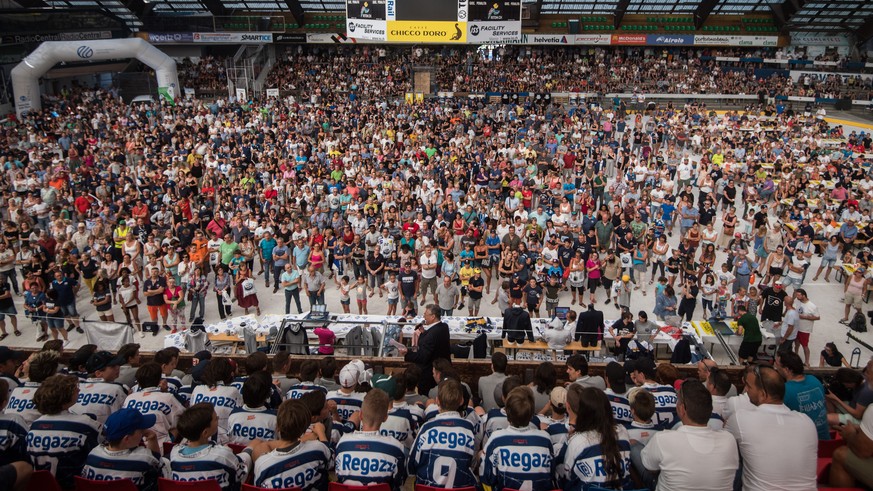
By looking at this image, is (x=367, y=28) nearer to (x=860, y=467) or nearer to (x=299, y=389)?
(x=299, y=389)

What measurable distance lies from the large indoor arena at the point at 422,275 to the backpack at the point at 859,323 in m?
0.05

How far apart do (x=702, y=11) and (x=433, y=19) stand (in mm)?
21840

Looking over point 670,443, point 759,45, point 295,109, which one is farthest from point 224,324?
point 759,45

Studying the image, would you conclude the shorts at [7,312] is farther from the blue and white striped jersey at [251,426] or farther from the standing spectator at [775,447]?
the standing spectator at [775,447]

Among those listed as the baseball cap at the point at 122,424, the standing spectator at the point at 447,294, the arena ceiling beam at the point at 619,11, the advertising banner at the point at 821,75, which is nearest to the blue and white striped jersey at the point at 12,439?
the baseball cap at the point at 122,424

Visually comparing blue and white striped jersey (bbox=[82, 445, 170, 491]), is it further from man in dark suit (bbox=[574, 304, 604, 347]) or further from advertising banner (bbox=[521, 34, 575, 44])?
advertising banner (bbox=[521, 34, 575, 44])

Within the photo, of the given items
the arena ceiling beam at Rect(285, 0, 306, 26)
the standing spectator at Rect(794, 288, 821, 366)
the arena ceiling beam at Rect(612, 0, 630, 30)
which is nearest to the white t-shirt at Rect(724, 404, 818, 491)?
the standing spectator at Rect(794, 288, 821, 366)

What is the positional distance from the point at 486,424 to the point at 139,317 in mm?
9270

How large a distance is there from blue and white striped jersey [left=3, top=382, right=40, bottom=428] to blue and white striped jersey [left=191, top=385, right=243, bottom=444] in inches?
47.7

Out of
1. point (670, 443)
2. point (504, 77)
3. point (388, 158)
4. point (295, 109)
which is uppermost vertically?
point (504, 77)

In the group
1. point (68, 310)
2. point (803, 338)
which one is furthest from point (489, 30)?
point (68, 310)

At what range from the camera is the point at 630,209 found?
1319 cm

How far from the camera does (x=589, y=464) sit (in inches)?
145

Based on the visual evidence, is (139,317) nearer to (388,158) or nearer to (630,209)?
(388,158)
